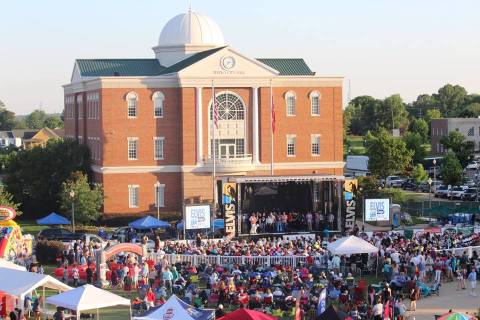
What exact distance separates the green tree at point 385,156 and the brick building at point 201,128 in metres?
18.4

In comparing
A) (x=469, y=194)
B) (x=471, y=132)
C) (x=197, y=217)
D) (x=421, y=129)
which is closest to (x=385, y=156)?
(x=469, y=194)

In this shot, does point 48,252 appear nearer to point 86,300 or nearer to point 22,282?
point 22,282

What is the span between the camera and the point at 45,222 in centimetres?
5812

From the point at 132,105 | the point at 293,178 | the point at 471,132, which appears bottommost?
the point at 293,178

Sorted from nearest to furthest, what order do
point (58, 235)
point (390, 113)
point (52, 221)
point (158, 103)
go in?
point (58, 235)
point (52, 221)
point (158, 103)
point (390, 113)

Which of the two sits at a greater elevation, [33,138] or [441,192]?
[33,138]

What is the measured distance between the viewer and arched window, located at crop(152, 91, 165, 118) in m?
69.2

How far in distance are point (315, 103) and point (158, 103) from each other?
37.2ft

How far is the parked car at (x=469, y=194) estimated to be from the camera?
79.6 meters

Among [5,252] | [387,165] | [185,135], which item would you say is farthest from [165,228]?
[387,165]

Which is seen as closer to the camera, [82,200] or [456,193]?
[82,200]

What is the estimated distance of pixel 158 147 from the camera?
6969 cm

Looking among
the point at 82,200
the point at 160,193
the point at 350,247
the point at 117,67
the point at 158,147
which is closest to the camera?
the point at 350,247

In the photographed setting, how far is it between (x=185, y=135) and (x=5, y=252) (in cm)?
2823
